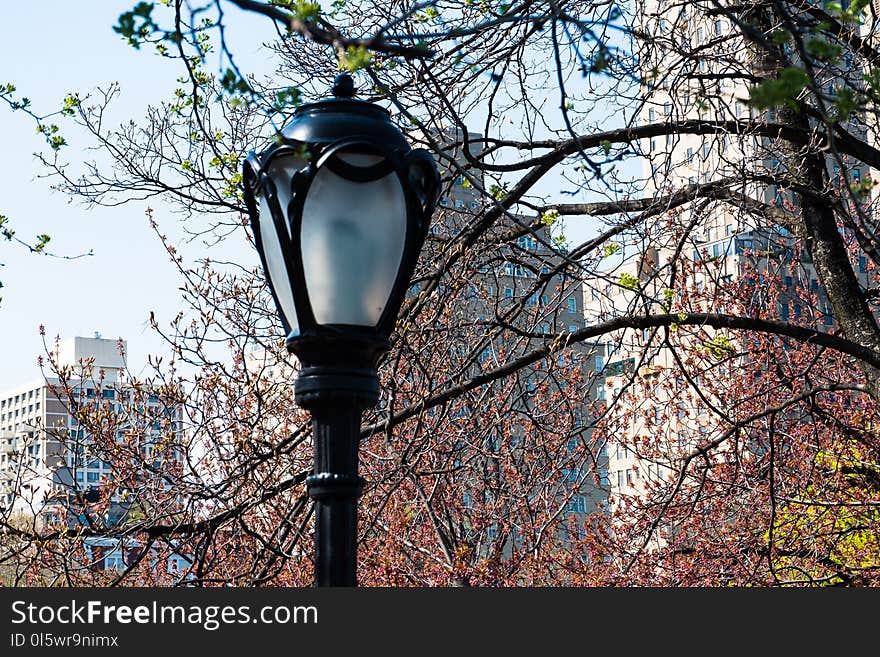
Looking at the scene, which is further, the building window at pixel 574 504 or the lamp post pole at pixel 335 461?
the building window at pixel 574 504

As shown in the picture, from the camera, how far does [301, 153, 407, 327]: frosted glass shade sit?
3.19m

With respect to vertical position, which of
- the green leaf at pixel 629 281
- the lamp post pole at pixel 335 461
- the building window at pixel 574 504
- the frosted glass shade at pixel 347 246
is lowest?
the lamp post pole at pixel 335 461

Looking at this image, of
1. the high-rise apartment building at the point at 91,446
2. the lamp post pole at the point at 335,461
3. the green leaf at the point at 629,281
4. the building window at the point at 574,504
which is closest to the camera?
the lamp post pole at the point at 335,461

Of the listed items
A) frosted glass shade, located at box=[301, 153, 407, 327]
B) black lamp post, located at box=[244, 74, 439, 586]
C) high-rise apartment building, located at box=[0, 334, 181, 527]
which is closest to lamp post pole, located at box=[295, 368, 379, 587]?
black lamp post, located at box=[244, 74, 439, 586]

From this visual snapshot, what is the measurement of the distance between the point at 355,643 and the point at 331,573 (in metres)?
0.37

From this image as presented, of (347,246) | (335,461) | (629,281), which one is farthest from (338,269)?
(629,281)

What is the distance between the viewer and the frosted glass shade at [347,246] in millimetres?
3186

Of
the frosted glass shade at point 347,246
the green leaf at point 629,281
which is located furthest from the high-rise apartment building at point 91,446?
the frosted glass shade at point 347,246

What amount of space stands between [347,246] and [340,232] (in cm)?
4

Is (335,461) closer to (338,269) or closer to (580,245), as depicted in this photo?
(338,269)

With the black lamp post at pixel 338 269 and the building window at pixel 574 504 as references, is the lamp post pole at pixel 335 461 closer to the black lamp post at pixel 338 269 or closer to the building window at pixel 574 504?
the black lamp post at pixel 338 269

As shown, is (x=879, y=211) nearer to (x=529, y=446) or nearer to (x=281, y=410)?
(x=281, y=410)

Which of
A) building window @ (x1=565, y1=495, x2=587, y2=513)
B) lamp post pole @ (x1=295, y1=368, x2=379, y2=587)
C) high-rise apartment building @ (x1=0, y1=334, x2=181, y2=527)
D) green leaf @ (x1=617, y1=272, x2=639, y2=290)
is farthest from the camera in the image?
building window @ (x1=565, y1=495, x2=587, y2=513)

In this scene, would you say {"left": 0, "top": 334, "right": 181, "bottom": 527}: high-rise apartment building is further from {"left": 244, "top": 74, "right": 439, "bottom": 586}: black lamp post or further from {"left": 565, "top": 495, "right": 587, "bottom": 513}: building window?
{"left": 565, "top": 495, "right": 587, "bottom": 513}: building window
